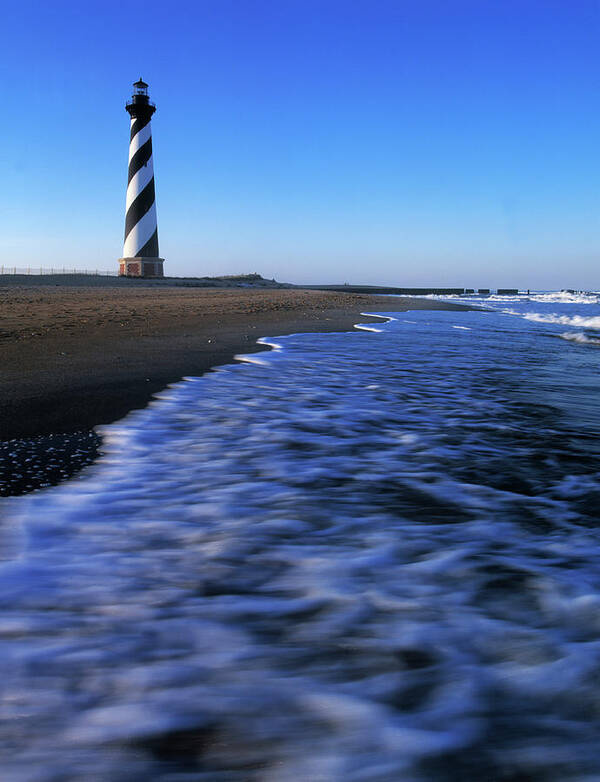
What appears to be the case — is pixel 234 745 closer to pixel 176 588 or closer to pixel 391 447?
pixel 176 588

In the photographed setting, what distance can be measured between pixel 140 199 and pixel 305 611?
126 ft

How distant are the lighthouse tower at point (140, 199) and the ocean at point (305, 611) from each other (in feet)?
119

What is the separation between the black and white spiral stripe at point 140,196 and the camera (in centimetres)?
3656

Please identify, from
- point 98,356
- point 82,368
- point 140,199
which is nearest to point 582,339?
point 98,356

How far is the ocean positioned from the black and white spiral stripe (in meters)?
36.4

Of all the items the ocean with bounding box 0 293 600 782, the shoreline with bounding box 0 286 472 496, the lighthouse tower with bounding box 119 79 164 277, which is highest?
the lighthouse tower with bounding box 119 79 164 277

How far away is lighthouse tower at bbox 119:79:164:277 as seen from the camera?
120ft

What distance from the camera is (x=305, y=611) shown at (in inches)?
64.1

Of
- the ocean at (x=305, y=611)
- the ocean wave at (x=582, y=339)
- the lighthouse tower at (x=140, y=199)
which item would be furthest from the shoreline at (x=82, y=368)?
the lighthouse tower at (x=140, y=199)

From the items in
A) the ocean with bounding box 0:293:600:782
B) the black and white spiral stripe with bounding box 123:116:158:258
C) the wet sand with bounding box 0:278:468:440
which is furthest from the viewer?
the black and white spiral stripe with bounding box 123:116:158:258

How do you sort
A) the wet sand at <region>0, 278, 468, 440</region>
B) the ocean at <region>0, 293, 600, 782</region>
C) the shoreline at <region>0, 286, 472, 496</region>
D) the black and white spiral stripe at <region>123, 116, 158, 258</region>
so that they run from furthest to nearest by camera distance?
the black and white spiral stripe at <region>123, 116, 158, 258</region>
the wet sand at <region>0, 278, 468, 440</region>
the shoreline at <region>0, 286, 472, 496</region>
the ocean at <region>0, 293, 600, 782</region>

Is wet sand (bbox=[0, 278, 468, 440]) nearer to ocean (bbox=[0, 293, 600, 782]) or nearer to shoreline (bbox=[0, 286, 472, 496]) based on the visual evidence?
shoreline (bbox=[0, 286, 472, 496])

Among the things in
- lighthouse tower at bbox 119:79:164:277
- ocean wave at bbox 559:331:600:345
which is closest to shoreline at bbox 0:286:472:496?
ocean wave at bbox 559:331:600:345

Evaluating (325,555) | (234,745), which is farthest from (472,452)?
(234,745)
